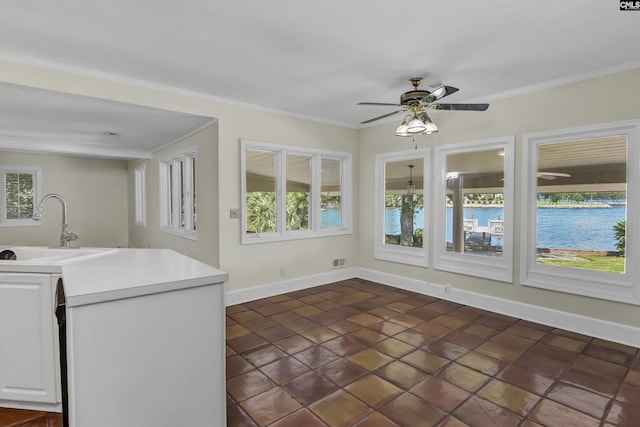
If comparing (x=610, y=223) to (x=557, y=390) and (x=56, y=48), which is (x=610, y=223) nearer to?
(x=557, y=390)

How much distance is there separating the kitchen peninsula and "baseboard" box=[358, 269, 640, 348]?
3469mm

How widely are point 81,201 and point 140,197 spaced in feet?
4.74

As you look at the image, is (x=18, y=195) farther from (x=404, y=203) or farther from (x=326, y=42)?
(x=404, y=203)

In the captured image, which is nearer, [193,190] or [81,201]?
[193,190]

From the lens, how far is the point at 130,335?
1479 mm

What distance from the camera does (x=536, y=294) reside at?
12.0 ft

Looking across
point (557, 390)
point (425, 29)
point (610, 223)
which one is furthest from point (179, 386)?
point (610, 223)

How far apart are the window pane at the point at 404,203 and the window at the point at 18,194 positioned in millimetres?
7598

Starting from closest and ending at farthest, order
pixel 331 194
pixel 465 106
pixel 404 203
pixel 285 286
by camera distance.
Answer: pixel 465 106
pixel 285 286
pixel 404 203
pixel 331 194

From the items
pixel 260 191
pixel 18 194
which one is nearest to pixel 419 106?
pixel 260 191

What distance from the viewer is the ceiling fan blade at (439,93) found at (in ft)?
9.18

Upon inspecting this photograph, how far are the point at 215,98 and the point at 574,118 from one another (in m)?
4.02

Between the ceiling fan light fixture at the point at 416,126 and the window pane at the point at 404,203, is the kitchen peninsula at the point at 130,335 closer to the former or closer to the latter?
the ceiling fan light fixture at the point at 416,126

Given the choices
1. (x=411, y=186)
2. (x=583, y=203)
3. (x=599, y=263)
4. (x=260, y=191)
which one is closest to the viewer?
(x=599, y=263)
